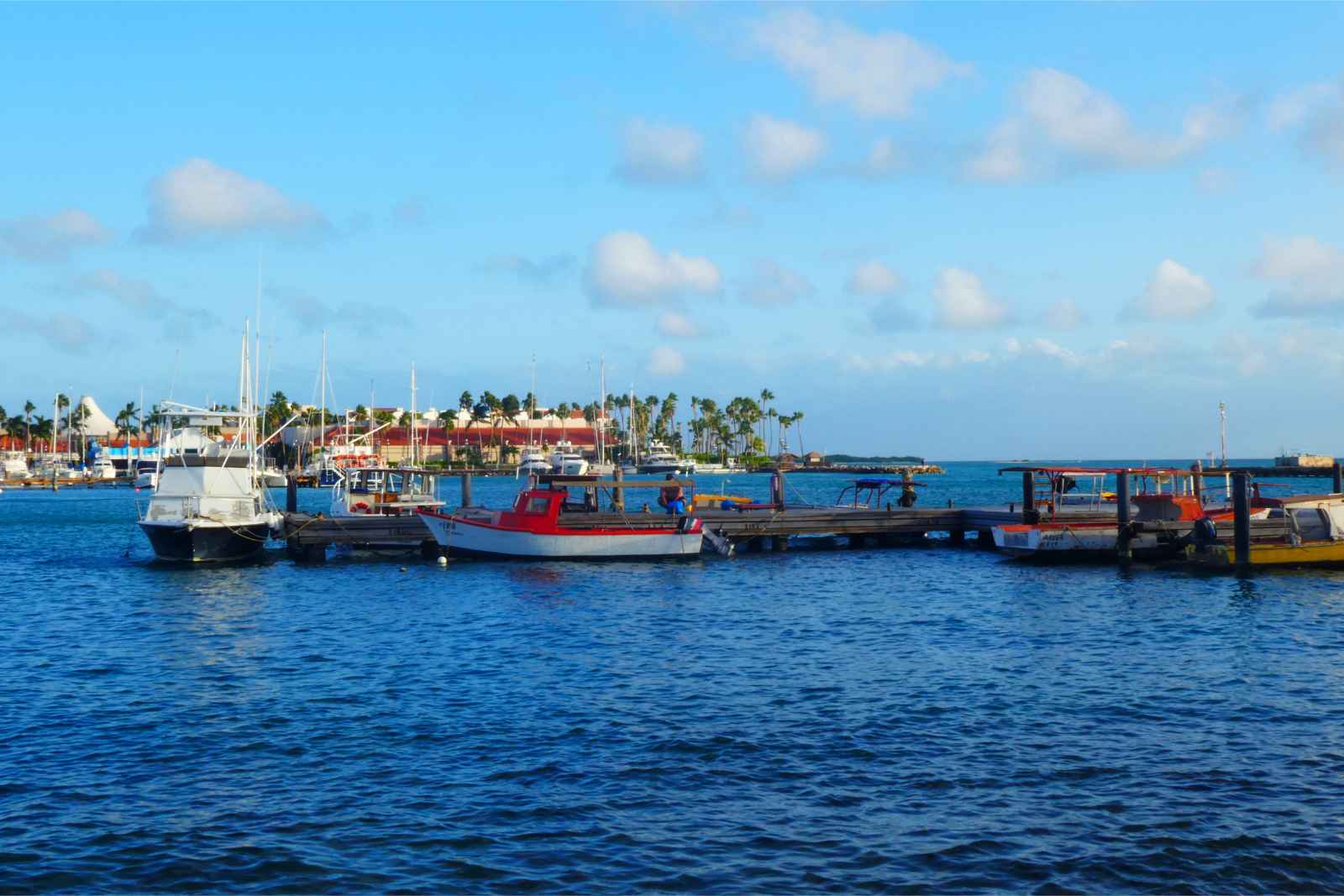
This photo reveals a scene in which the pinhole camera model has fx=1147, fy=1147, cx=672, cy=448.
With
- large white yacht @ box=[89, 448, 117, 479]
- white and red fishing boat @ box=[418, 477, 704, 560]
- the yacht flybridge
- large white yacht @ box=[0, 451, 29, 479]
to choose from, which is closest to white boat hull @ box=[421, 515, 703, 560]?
white and red fishing boat @ box=[418, 477, 704, 560]

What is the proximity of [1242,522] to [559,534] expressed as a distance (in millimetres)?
26298

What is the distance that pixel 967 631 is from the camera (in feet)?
101

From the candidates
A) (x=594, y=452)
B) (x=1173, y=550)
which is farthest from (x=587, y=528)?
(x=594, y=452)

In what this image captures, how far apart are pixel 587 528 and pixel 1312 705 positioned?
102ft

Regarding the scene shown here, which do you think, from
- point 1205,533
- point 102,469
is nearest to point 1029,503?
point 1205,533

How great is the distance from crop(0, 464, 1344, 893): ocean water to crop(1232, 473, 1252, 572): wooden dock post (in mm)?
5425

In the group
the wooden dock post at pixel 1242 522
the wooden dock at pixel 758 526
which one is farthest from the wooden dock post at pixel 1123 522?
the wooden dock post at pixel 1242 522

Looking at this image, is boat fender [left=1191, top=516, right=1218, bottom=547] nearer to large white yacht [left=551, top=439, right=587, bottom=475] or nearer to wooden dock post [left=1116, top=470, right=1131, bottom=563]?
wooden dock post [left=1116, top=470, right=1131, bottom=563]

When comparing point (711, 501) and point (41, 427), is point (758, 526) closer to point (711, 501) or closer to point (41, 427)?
point (711, 501)

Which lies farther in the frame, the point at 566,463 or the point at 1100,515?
the point at 566,463

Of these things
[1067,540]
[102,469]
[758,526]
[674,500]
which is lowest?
[1067,540]

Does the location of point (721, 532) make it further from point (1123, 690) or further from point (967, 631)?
point (1123, 690)

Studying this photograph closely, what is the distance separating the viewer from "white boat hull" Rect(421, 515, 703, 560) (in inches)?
1885

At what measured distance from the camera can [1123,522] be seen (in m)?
46.1
